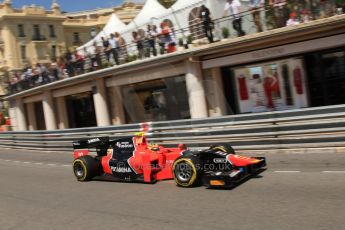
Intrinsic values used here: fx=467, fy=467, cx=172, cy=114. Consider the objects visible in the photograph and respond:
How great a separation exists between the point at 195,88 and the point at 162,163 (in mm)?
8653

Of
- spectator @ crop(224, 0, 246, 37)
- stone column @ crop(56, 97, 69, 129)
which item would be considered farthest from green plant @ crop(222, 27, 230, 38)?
stone column @ crop(56, 97, 69, 129)

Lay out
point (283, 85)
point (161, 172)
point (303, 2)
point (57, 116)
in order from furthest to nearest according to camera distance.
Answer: point (57, 116) → point (283, 85) → point (303, 2) → point (161, 172)

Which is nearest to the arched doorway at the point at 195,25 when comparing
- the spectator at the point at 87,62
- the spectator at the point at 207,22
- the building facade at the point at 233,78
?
the spectator at the point at 207,22

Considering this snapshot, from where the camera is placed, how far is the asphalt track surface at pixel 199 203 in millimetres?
6527

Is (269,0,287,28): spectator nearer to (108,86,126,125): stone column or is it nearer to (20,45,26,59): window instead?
(108,86,126,125): stone column

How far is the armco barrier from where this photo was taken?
11.3 meters

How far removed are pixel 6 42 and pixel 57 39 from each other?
29.3ft

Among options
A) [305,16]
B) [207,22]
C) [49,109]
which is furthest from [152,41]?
[49,109]

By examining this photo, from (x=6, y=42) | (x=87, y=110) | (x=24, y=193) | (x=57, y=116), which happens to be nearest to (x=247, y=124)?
(x=24, y=193)

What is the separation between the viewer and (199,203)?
25.8ft

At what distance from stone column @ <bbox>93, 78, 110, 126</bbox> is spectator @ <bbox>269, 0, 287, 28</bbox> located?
11275 millimetres

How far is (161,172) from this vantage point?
394 inches

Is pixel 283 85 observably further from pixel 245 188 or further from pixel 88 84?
pixel 88 84

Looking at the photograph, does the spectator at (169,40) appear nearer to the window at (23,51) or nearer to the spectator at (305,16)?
the spectator at (305,16)
